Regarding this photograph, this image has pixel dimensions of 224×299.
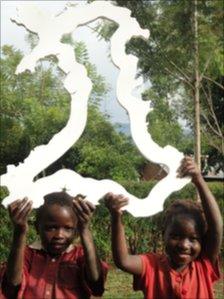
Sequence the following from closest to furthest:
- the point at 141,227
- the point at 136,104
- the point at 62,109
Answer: the point at 136,104 → the point at 141,227 → the point at 62,109

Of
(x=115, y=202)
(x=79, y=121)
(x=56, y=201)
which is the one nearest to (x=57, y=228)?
(x=56, y=201)

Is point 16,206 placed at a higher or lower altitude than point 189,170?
lower

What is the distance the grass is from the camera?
293 inches

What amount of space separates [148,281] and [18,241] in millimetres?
657

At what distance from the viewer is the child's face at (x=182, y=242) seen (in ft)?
9.82

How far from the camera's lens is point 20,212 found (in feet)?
9.34

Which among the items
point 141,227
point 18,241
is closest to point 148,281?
point 18,241

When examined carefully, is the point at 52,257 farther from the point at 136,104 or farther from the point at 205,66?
the point at 205,66

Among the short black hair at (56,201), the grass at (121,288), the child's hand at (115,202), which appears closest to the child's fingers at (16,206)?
the short black hair at (56,201)

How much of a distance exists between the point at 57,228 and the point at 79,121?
58 centimetres

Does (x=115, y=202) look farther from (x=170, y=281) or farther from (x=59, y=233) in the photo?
(x=170, y=281)

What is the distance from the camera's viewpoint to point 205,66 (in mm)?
10281

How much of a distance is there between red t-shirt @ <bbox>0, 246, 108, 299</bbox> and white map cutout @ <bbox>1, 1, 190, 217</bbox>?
283 millimetres

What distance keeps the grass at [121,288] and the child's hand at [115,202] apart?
444cm
